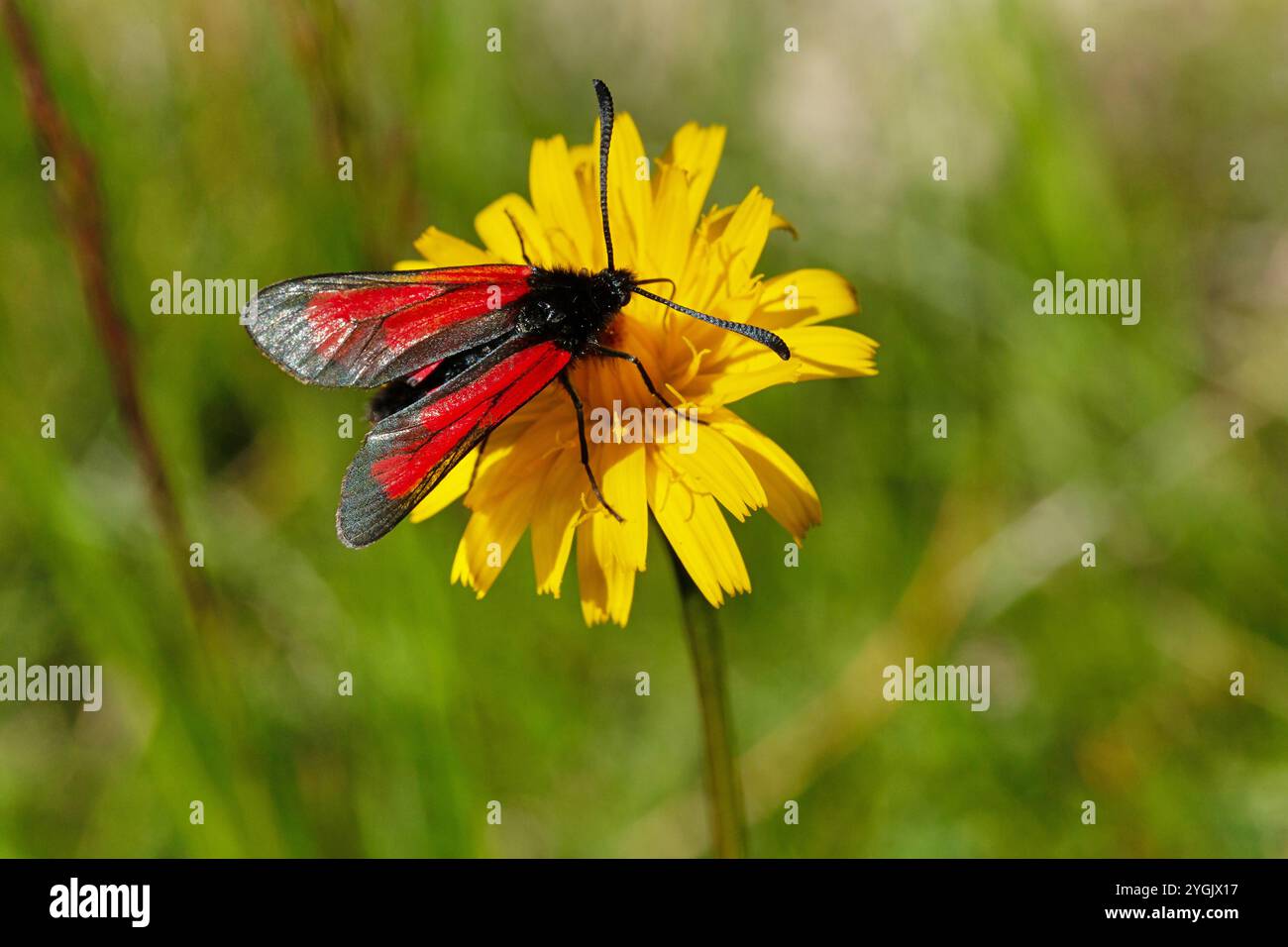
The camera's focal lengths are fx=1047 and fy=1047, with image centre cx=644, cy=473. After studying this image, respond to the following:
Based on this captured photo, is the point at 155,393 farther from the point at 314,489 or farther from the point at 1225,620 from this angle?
the point at 1225,620

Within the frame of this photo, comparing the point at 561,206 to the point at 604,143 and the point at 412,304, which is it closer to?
the point at 604,143

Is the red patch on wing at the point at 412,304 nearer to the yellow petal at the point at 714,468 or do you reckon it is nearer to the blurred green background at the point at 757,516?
the blurred green background at the point at 757,516

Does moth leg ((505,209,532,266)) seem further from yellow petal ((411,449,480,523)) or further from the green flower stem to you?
the green flower stem

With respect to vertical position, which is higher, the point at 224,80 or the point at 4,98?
the point at 224,80

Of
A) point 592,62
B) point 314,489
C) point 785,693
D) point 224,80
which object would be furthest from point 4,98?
point 785,693

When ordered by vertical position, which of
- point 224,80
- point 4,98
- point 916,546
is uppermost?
point 224,80

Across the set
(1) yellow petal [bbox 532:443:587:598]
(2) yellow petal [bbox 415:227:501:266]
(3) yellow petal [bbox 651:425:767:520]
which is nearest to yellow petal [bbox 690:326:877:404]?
(3) yellow petal [bbox 651:425:767:520]
